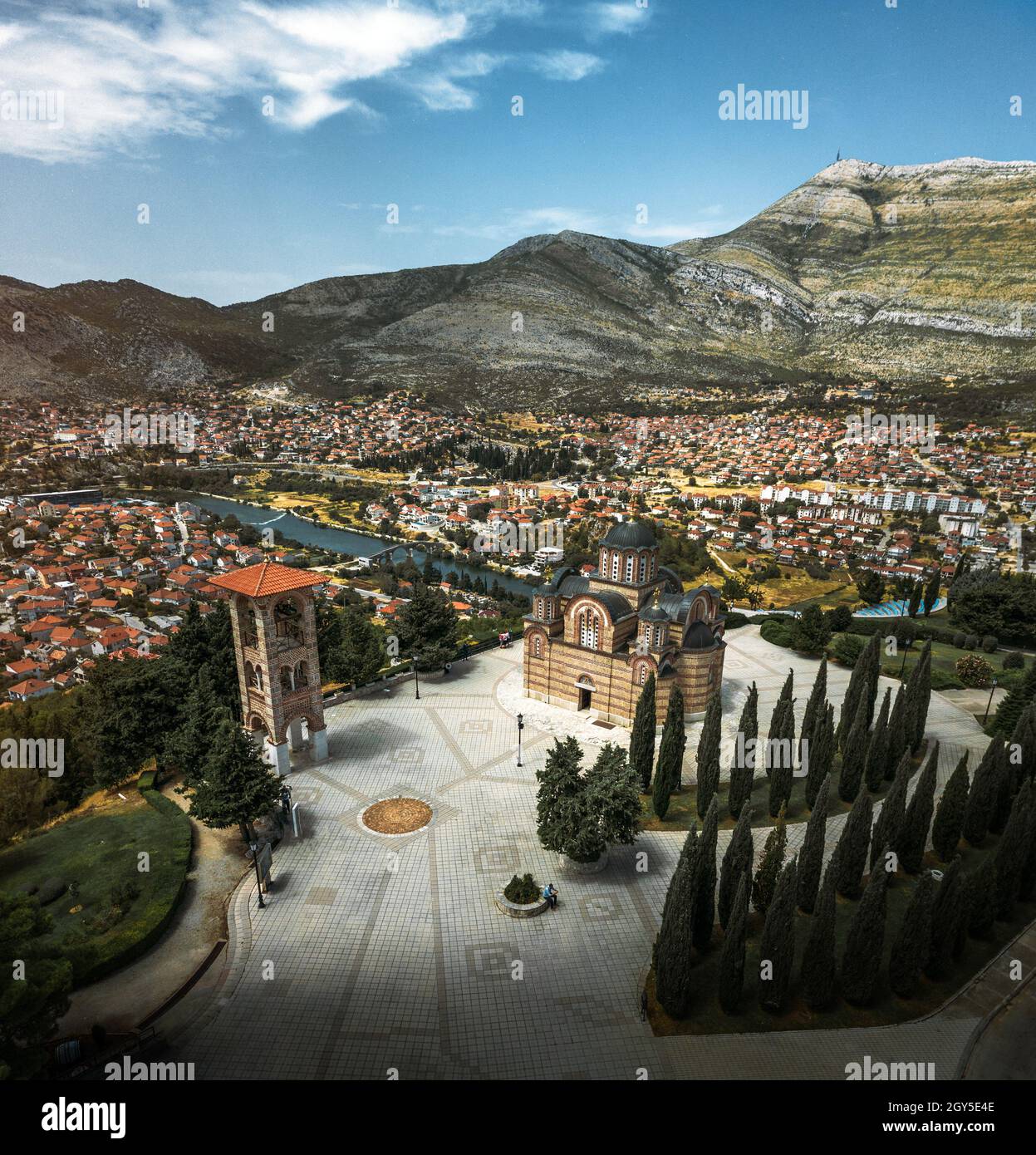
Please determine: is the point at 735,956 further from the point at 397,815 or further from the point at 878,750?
the point at 878,750

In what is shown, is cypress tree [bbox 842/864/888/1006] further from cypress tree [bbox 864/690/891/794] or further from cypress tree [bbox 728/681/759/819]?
cypress tree [bbox 864/690/891/794]

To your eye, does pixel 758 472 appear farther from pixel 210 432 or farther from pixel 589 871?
pixel 210 432

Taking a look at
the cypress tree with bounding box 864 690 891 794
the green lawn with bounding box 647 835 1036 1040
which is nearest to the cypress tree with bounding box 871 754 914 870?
the green lawn with bounding box 647 835 1036 1040

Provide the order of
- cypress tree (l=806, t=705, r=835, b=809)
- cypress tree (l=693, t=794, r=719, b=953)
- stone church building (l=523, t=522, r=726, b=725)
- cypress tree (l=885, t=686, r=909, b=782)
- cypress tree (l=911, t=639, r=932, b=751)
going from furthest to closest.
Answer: stone church building (l=523, t=522, r=726, b=725) < cypress tree (l=911, t=639, r=932, b=751) < cypress tree (l=885, t=686, r=909, b=782) < cypress tree (l=806, t=705, r=835, b=809) < cypress tree (l=693, t=794, r=719, b=953)

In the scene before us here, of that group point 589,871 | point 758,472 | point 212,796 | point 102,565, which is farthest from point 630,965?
point 758,472

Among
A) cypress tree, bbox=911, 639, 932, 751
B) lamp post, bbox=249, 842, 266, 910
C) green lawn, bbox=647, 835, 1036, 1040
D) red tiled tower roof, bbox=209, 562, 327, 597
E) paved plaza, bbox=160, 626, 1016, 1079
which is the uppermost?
red tiled tower roof, bbox=209, 562, 327, 597

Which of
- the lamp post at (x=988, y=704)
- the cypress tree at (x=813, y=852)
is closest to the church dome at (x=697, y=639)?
the cypress tree at (x=813, y=852)
